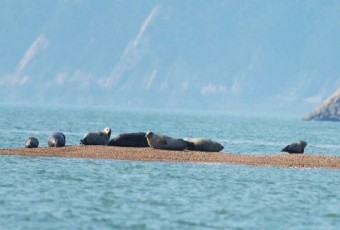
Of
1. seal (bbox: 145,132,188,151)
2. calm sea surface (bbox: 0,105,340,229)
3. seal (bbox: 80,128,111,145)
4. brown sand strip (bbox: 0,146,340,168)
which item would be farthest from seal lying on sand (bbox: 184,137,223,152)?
calm sea surface (bbox: 0,105,340,229)

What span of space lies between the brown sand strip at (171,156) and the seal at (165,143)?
3.96 feet

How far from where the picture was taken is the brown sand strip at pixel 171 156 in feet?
191

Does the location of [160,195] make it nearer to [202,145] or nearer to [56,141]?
[202,145]

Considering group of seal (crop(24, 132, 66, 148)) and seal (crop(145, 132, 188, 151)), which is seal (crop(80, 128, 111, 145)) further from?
seal (crop(145, 132, 188, 151))

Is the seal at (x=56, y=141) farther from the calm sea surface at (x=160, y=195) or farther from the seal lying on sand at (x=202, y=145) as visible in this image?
the calm sea surface at (x=160, y=195)

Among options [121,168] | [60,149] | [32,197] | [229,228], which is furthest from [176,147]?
[229,228]

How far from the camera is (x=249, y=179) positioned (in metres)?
49.1

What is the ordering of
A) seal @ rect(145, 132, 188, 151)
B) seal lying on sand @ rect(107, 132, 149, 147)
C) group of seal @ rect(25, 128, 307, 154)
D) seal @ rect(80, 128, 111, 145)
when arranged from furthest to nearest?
seal @ rect(80, 128, 111, 145) < seal lying on sand @ rect(107, 132, 149, 147) < group of seal @ rect(25, 128, 307, 154) < seal @ rect(145, 132, 188, 151)

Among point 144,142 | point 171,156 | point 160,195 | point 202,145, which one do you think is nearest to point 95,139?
point 144,142

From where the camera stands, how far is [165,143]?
63281mm

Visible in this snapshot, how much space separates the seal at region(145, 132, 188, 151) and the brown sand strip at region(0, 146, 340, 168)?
3.96 ft

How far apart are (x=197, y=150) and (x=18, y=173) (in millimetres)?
17812

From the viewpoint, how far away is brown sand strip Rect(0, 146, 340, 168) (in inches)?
2290

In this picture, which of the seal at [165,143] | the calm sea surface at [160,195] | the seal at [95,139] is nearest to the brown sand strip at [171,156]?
the seal at [165,143]
